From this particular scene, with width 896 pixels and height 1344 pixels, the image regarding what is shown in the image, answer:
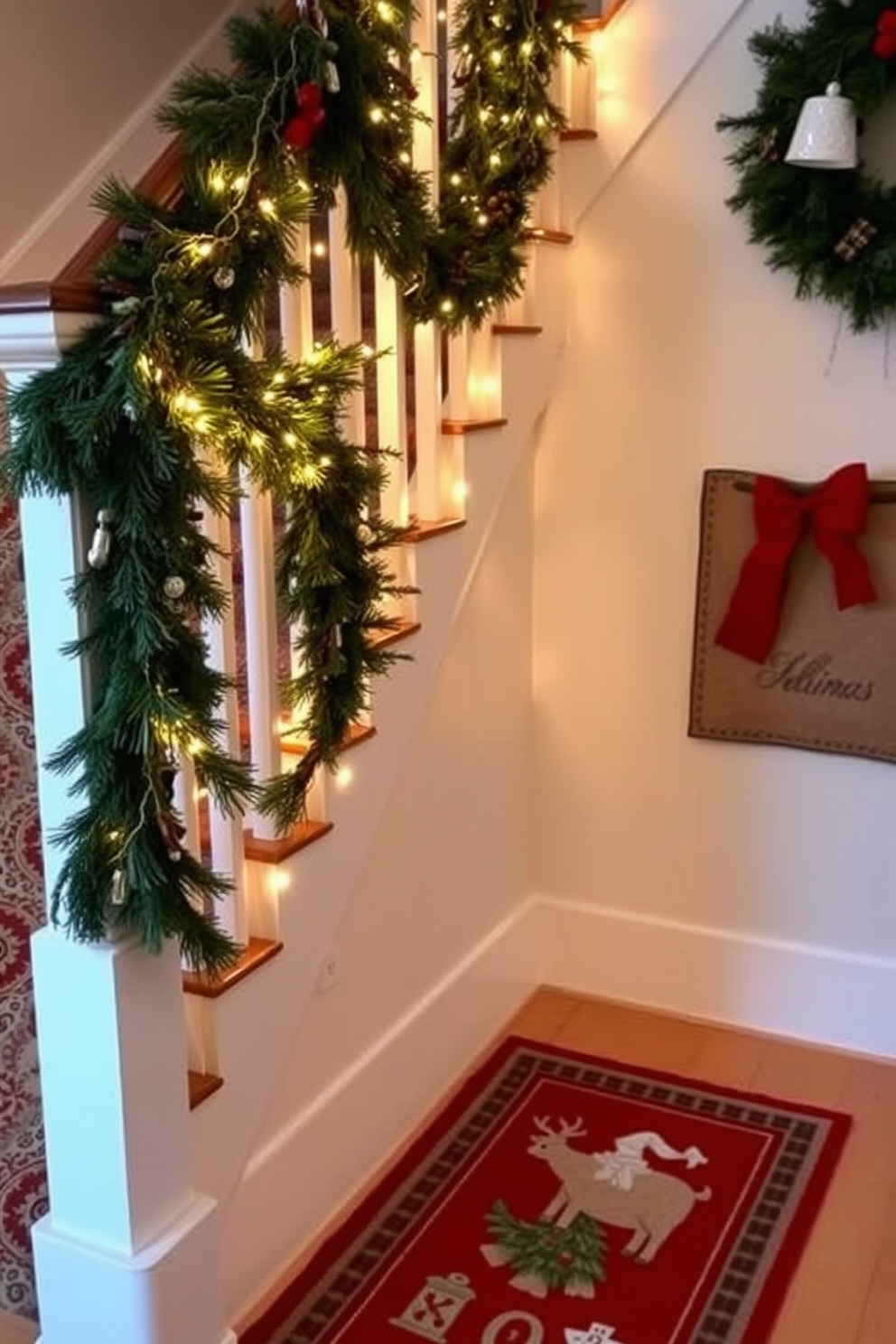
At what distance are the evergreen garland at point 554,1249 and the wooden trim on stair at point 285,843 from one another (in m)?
0.73

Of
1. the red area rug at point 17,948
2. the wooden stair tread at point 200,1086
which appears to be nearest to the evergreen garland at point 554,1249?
the wooden stair tread at point 200,1086

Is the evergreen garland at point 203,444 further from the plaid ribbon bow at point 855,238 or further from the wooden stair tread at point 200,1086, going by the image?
the plaid ribbon bow at point 855,238

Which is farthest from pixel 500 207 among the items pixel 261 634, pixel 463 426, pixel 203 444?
pixel 203 444

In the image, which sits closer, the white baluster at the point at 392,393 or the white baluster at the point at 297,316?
the white baluster at the point at 297,316

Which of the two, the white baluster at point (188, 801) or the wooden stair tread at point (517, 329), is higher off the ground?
the wooden stair tread at point (517, 329)

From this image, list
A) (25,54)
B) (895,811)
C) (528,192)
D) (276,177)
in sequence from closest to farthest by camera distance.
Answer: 1. (276,177)
2. (528,192)
3. (895,811)
4. (25,54)

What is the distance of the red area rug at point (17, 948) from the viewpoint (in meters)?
2.04

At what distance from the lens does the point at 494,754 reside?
9.21 feet

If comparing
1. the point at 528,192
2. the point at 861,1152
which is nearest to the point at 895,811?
the point at 861,1152

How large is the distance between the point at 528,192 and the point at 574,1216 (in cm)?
172

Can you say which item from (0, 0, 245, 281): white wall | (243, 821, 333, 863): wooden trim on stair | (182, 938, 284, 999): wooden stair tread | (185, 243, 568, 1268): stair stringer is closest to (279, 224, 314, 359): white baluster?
(185, 243, 568, 1268): stair stringer

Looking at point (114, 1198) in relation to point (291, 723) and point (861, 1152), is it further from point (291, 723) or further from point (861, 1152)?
point (861, 1152)

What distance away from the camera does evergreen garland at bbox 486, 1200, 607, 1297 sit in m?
2.11

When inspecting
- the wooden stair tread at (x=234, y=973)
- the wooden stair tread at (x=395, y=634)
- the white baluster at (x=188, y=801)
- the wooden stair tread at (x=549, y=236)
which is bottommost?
the wooden stair tread at (x=234, y=973)
